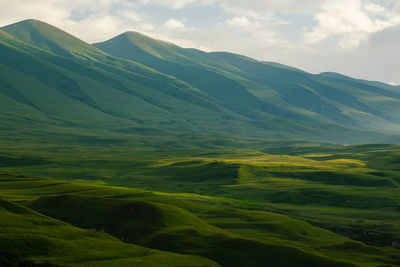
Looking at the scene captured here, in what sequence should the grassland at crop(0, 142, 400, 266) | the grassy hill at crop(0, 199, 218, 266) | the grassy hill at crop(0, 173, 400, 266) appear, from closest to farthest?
1. the grassy hill at crop(0, 199, 218, 266)
2. the grassy hill at crop(0, 173, 400, 266)
3. the grassland at crop(0, 142, 400, 266)

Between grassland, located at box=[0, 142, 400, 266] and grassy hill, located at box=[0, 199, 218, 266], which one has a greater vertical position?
grassy hill, located at box=[0, 199, 218, 266]

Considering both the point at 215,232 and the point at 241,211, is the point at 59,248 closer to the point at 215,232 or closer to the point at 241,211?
the point at 215,232

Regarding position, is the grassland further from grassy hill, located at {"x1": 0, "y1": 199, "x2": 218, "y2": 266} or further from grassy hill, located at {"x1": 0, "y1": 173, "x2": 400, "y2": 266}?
grassy hill, located at {"x1": 0, "y1": 199, "x2": 218, "y2": 266}

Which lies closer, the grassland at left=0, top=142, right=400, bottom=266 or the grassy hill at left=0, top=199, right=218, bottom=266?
the grassy hill at left=0, top=199, right=218, bottom=266

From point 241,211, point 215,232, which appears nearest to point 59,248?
point 215,232

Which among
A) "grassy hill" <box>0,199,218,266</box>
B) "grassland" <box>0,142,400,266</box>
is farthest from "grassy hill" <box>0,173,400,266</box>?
"grassy hill" <box>0,199,218,266</box>

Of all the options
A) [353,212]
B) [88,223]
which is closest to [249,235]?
[88,223]

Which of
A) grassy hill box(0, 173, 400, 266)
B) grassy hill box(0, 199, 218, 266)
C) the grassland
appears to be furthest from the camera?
the grassland

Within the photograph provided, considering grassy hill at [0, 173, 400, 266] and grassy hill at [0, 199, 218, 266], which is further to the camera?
grassy hill at [0, 173, 400, 266]

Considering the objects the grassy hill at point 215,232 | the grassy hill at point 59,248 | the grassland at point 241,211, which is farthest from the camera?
the grassland at point 241,211

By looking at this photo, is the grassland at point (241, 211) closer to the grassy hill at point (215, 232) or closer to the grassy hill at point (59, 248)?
the grassy hill at point (215, 232)

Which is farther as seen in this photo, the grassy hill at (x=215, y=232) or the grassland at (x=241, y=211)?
the grassland at (x=241, y=211)

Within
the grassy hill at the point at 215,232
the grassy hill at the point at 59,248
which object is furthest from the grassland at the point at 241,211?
the grassy hill at the point at 59,248

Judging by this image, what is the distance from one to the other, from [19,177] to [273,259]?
321 ft
